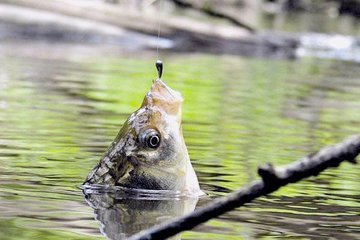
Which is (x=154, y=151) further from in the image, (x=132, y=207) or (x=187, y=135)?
(x=187, y=135)

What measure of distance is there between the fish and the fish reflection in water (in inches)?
1.4

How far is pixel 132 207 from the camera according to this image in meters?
4.59

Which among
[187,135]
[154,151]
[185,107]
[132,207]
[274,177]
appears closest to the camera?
[274,177]

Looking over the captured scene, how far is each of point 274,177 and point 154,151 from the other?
212cm

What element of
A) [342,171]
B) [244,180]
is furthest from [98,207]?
[342,171]

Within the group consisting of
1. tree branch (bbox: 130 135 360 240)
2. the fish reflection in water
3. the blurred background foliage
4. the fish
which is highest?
tree branch (bbox: 130 135 360 240)

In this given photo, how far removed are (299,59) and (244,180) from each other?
1446 cm

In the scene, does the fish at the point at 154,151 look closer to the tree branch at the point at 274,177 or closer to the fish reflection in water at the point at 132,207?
the fish reflection in water at the point at 132,207

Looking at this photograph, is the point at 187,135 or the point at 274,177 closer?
the point at 274,177

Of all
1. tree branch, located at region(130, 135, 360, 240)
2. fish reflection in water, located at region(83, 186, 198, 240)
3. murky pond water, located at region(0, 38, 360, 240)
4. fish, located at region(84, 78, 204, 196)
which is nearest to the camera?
tree branch, located at region(130, 135, 360, 240)

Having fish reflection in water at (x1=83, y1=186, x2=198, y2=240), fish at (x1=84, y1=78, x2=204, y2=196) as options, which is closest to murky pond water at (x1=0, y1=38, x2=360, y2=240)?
fish reflection in water at (x1=83, y1=186, x2=198, y2=240)

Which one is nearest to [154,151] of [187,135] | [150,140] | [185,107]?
[150,140]

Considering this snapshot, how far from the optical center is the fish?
473 centimetres

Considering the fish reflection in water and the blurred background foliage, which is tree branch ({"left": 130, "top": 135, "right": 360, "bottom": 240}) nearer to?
the blurred background foliage
